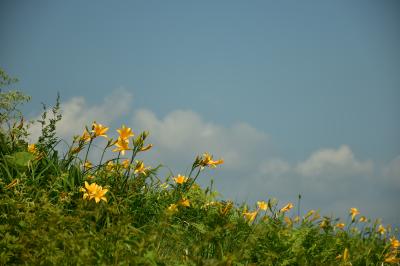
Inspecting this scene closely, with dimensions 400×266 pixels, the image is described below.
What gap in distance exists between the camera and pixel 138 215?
5.78 m

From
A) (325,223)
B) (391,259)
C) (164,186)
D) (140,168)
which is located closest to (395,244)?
(391,259)

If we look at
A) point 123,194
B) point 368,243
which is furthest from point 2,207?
point 368,243

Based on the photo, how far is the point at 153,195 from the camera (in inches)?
239

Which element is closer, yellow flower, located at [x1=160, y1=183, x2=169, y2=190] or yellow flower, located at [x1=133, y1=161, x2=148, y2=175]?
yellow flower, located at [x1=133, y1=161, x2=148, y2=175]

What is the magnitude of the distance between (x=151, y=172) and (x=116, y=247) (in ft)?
8.53

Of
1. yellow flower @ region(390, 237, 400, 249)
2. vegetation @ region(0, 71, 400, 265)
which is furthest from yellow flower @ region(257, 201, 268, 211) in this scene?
yellow flower @ region(390, 237, 400, 249)

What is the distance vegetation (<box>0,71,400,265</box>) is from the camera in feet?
14.1

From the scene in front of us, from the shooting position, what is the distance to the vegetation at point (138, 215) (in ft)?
14.1

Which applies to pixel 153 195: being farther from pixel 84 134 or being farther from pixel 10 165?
pixel 10 165

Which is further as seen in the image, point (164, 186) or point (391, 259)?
point (164, 186)

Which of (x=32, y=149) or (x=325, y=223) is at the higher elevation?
(x=32, y=149)

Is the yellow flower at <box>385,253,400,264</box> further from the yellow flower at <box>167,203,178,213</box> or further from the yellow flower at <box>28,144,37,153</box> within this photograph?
the yellow flower at <box>28,144,37,153</box>

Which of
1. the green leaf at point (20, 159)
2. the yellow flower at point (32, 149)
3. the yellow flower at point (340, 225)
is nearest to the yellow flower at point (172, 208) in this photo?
the green leaf at point (20, 159)

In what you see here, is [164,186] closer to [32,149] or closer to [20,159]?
[32,149]
